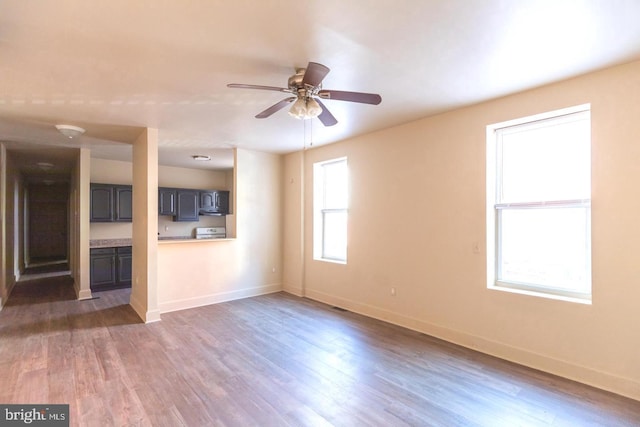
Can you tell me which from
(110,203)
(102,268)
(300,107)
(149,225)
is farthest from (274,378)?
(110,203)

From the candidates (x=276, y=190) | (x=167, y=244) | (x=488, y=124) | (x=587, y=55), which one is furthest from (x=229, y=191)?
(x=587, y=55)

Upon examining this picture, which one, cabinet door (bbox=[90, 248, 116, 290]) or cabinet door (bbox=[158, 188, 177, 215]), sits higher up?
cabinet door (bbox=[158, 188, 177, 215])

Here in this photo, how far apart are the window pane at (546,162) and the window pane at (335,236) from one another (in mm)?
2441

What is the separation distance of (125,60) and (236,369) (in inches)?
108

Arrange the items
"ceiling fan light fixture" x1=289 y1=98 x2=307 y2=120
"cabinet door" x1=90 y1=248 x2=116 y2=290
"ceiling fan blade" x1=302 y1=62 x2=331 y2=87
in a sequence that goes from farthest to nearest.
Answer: "cabinet door" x1=90 y1=248 x2=116 y2=290
"ceiling fan light fixture" x1=289 y1=98 x2=307 y2=120
"ceiling fan blade" x1=302 y1=62 x2=331 y2=87

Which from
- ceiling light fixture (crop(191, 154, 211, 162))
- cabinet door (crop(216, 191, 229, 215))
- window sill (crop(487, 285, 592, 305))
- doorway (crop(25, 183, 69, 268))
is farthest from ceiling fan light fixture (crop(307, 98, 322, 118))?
doorway (crop(25, 183, 69, 268))

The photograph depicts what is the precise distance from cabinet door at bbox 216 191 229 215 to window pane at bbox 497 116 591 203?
20.7 feet

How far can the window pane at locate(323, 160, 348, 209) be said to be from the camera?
17.0ft

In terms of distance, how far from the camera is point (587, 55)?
2359 mm

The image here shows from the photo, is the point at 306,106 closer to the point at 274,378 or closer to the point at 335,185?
the point at 274,378

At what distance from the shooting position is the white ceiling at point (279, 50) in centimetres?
183

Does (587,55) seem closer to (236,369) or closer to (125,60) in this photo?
(125,60)

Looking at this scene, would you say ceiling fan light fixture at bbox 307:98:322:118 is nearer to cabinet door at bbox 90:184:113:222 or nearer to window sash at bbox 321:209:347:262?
window sash at bbox 321:209:347:262

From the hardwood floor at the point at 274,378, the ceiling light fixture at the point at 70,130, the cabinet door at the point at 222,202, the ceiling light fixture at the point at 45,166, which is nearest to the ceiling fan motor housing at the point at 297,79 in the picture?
the hardwood floor at the point at 274,378
